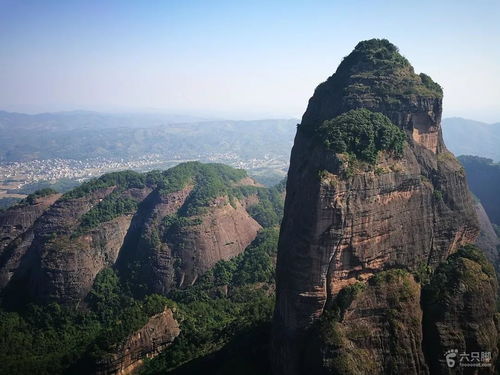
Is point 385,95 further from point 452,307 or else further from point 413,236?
point 452,307

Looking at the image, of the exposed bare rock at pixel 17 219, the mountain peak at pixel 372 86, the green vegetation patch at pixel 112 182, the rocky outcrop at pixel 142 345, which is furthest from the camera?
→ the green vegetation patch at pixel 112 182

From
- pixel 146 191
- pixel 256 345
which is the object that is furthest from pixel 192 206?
pixel 256 345

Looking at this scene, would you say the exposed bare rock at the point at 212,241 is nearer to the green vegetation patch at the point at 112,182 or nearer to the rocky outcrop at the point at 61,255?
the rocky outcrop at the point at 61,255

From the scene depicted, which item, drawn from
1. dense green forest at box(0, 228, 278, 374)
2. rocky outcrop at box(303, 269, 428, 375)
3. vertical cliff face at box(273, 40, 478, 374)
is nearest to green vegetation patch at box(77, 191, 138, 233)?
dense green forest at box(0, 228, 278, 374)

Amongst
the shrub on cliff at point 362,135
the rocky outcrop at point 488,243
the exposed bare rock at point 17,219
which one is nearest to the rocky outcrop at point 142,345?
the shrub on cliff at point 362,135

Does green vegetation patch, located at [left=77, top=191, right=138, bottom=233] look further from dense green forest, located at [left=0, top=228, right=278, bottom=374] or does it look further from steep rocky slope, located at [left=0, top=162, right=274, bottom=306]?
dense green forest, located at [left=0, top=228, right=278, bottom=374]

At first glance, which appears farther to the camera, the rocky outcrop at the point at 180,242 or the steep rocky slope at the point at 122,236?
the rocky outcrop at the point at 180,242
